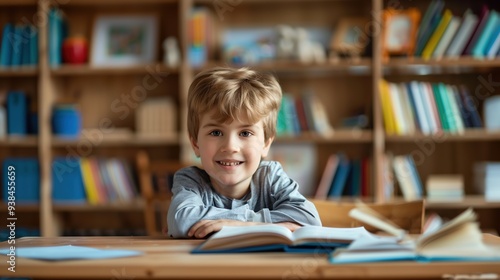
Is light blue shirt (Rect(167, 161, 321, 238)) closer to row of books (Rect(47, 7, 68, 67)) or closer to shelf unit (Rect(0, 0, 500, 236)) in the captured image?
shelf unit (Rect(0, 0, 500, 236))

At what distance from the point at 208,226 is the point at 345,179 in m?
2.48

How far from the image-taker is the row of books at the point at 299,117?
3.70 m

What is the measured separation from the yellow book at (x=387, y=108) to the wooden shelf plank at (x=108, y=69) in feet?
3.72

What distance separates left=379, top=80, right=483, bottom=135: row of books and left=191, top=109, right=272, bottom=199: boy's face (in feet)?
7.22

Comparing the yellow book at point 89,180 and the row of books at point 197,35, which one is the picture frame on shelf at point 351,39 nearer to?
the row of books at point 197,35

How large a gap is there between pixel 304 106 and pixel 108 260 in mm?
2754

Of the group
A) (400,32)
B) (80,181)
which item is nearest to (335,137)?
(400,32)

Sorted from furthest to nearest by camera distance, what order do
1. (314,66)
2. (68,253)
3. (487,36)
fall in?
(314,66) < (487,36) < (68,253)

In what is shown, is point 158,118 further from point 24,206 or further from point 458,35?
point 458,35

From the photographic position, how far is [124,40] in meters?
4.02

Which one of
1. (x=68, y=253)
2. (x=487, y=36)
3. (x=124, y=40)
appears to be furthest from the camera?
(x=124, y=40)

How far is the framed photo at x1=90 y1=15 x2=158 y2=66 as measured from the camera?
157 inches

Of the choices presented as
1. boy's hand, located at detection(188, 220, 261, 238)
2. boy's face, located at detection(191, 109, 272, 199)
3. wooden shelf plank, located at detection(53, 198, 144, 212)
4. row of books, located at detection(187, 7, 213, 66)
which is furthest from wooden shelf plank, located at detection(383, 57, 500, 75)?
boy's hand, located at detection(188, 220, 261, 238)

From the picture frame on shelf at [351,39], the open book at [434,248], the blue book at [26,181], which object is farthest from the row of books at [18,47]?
the open book at [434,248]
